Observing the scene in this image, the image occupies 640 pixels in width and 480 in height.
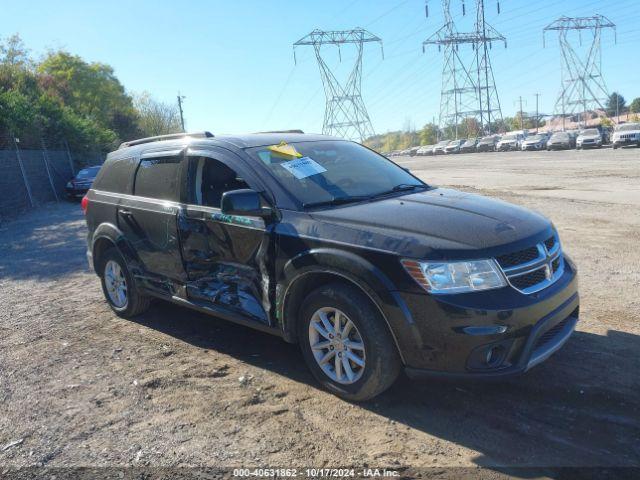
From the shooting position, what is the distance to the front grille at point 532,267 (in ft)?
10.6

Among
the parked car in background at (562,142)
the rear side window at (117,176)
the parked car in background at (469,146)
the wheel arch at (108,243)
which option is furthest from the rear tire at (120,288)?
the parked car in background at (469,146)

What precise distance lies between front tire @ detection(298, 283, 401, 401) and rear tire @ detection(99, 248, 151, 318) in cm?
242

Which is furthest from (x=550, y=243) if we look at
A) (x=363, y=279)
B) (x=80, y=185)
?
(x=80, y=185)

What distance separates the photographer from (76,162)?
27.6 metres

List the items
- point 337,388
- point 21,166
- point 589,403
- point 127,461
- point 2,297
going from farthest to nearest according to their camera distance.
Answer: point 21,166 < point 2,297 < point 337,388 < point 589,403 < point 127,461

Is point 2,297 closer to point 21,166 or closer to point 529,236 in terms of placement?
point 529,236

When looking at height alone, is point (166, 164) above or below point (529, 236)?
above

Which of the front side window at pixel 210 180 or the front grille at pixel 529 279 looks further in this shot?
the front side window at pixel 210 180

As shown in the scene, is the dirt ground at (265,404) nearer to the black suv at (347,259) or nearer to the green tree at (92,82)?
the black suv at (347,259)

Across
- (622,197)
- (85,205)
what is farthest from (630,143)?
(85,205)

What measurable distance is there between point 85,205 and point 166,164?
1.69 meters

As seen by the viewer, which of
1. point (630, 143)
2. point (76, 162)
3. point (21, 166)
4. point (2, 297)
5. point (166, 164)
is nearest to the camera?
point (166, 164)

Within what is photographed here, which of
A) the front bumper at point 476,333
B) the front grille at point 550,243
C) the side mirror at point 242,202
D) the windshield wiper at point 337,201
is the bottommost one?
the front bumper at point 476,333

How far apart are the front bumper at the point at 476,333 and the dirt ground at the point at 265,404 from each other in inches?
7.2
